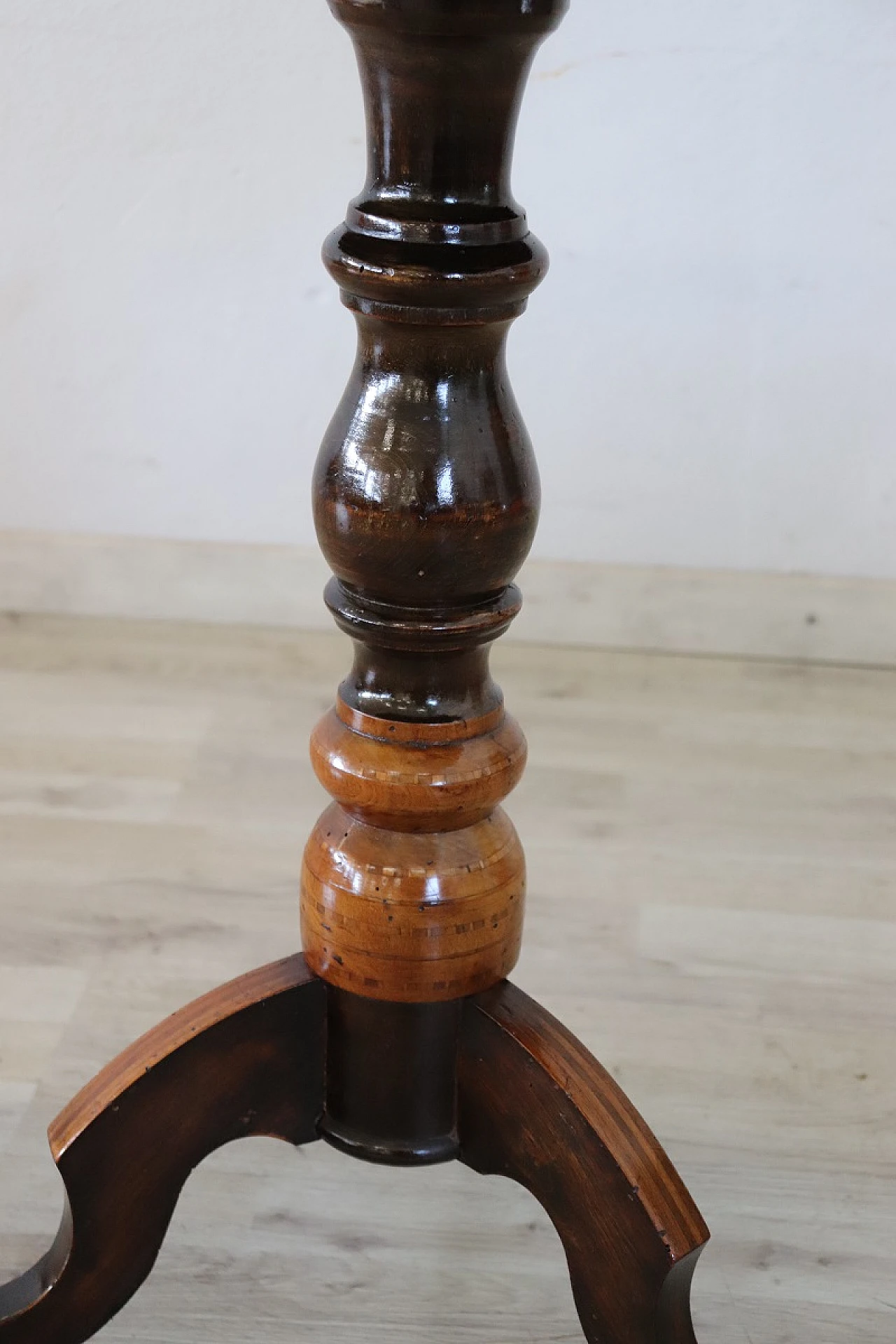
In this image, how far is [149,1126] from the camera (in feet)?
2.30

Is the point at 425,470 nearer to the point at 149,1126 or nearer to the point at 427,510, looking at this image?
the point at 427,510

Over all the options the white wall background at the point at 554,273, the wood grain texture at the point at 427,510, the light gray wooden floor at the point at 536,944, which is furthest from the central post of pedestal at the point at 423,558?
the white wall background at the point at 554,273

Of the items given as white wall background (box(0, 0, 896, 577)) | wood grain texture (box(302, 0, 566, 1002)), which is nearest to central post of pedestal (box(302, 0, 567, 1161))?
wood grain texture (box(302, 0, 566, 1002))

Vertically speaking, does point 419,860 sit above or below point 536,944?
above

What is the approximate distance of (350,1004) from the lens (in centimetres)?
71

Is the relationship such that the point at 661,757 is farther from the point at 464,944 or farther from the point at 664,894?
the point at 464,944

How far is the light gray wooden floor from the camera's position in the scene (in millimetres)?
819

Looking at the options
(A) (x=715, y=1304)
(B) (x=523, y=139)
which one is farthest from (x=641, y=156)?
(A) (x=715, y=1304)

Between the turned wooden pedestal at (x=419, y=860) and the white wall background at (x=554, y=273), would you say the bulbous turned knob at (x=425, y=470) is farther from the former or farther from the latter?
the white wall background at (x=554, y=273)

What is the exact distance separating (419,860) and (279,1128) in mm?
178

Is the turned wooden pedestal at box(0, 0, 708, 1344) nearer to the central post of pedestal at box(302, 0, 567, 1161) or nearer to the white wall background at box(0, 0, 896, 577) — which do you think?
the central post of pedestal at box(302, 0, 567, 1161)

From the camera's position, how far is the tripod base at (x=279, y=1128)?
670 mm

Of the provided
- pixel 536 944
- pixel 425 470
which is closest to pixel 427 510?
pixel 425 470

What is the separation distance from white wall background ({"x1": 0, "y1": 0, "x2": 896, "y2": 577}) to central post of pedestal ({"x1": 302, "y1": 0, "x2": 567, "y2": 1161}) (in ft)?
3.13
